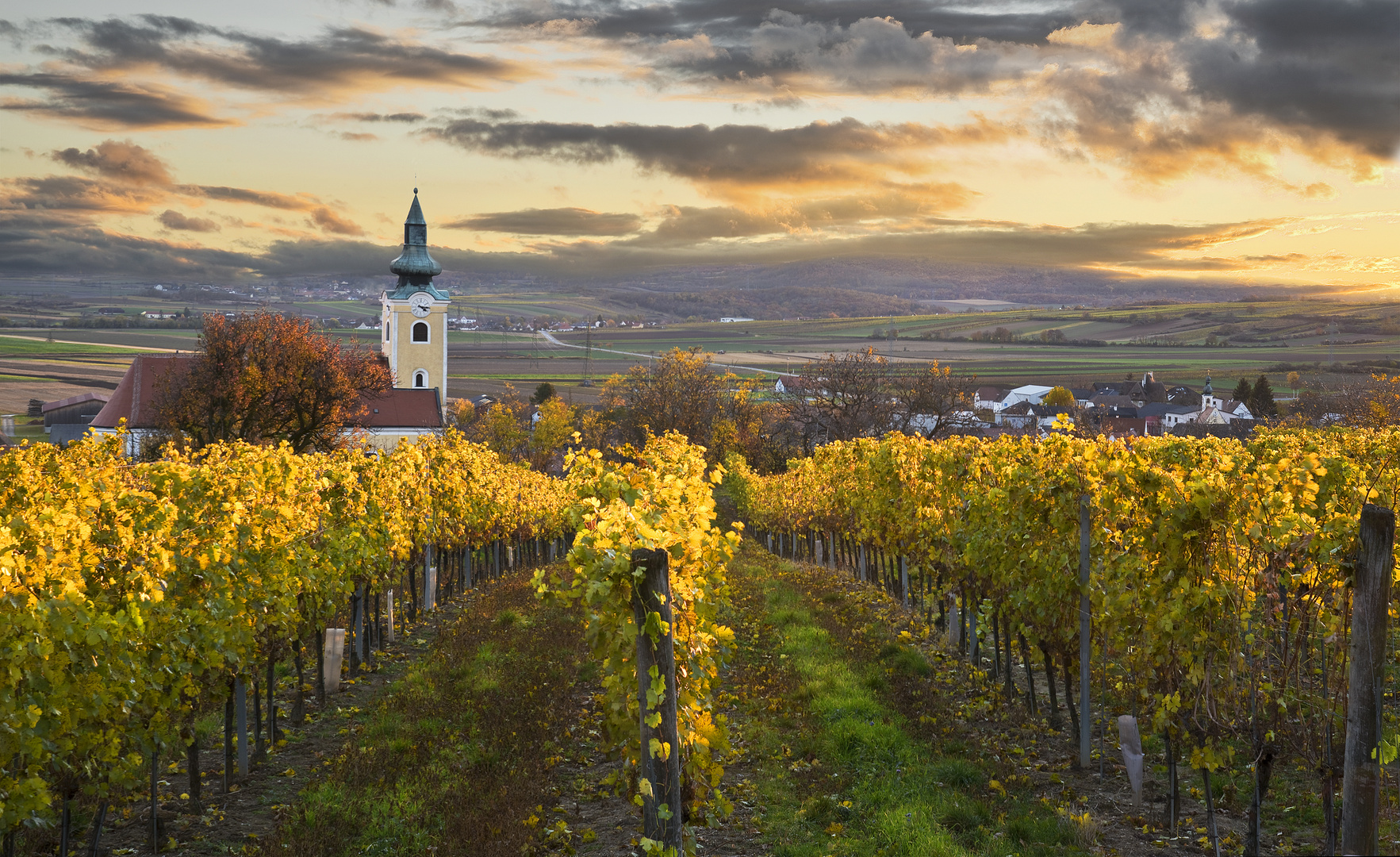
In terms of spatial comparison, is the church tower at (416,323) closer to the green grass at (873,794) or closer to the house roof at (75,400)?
the house roof at (75,400)

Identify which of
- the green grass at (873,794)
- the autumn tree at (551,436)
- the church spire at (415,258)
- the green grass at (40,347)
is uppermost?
the church spire at (415,258)

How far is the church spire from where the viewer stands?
298 ft

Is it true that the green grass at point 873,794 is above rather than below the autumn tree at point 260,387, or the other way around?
below

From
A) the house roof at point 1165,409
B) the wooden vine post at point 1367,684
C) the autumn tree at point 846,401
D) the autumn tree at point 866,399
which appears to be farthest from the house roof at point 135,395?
the house roof at point 1165,409

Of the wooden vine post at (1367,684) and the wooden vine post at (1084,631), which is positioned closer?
the wooden vine post at (1367,684)

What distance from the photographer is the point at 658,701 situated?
248 inches

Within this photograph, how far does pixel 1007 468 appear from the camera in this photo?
34.6ft

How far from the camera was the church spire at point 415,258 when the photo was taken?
298ft

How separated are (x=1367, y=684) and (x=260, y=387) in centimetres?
4414

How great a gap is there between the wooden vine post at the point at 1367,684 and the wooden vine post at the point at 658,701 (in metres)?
3.85

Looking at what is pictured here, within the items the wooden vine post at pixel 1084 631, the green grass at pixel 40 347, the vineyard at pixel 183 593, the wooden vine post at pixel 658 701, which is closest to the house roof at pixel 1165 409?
the wooden vine post at pixel 1084 631

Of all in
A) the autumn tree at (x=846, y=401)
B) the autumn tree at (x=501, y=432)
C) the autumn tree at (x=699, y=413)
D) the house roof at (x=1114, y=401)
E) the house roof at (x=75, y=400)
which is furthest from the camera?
the house roof at (x=1114, y=401)

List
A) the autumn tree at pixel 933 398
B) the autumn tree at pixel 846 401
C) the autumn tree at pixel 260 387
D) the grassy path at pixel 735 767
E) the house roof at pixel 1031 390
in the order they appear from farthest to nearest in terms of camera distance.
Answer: the house roof at pixel 1031 390
the autumn tree at pixel 933 398
the autumn tree at pixel 846 401
the autumn tree at pixel 260 387
the grassy path at pixel 735 767

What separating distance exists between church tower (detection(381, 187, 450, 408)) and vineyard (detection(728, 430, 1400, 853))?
8214 centimetres
